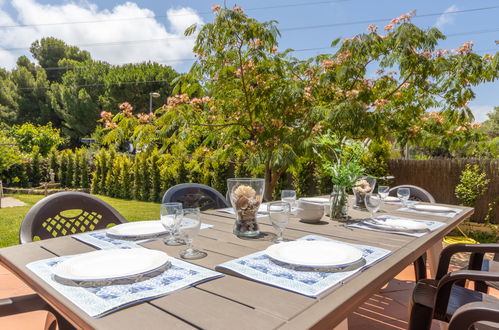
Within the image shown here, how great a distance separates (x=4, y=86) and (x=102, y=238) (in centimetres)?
2506

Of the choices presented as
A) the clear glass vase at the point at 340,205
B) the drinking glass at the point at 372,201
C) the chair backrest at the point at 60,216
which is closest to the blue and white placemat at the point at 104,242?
the chair backrest at the point at 60,216

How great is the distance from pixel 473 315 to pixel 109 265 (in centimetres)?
108

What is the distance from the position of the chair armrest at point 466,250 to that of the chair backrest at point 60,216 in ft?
5.69

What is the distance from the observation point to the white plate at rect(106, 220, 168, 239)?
4.72ft

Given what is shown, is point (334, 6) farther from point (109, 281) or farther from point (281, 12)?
point (109, 281)

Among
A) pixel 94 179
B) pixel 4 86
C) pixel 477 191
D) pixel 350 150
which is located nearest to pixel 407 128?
pixel 477 191

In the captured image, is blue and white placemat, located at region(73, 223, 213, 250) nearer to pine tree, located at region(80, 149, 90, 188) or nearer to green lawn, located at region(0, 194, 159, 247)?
green lawn, located at region(0, 194, 159, 247)

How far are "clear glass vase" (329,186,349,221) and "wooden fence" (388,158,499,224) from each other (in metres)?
4.20

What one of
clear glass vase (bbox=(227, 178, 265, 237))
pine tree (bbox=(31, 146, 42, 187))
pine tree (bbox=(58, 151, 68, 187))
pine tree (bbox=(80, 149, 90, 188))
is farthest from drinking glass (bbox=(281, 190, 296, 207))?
pine tree (bbox=(31, 146, 42, 187))

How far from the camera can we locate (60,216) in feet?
5.95

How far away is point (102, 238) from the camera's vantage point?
4.67 ft

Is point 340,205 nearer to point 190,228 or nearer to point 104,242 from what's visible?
point 190,228

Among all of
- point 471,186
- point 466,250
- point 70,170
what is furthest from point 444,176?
point 70,170

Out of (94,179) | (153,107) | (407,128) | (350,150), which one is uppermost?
(153,107)
